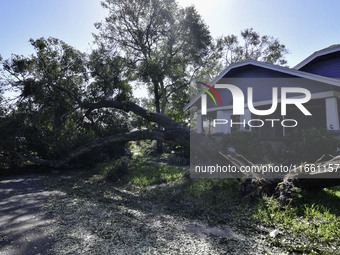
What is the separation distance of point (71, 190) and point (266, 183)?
15.4ft

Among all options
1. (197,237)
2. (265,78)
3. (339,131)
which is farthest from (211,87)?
(197,237)

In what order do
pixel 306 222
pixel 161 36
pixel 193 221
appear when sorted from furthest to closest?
pixel 161 36, pixel 193 221, pixel 306 222

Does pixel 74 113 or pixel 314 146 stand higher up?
pixel 74 113

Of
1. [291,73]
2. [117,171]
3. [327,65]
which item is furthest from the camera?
[327,65]

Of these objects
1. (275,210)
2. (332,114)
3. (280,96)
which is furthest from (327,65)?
(275,210)

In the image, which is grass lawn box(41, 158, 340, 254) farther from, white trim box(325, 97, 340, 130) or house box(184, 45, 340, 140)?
house box(184, 45, 340, 140)

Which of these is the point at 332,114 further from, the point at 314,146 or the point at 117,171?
the point at 117,171

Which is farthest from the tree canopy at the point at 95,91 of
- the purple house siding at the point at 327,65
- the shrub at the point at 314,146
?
the purple house siding at the point at 327,65

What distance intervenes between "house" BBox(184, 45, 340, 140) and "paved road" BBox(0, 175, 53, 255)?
902 cm

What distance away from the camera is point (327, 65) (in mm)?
10766

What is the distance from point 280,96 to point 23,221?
34.4 ft

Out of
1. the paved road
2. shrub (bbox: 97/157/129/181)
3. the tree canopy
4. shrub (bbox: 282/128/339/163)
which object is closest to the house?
shrub (bbox: 282/128/339/163)

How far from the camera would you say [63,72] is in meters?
9.60

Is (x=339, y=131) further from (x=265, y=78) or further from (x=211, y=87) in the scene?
(x=211, y=87)
